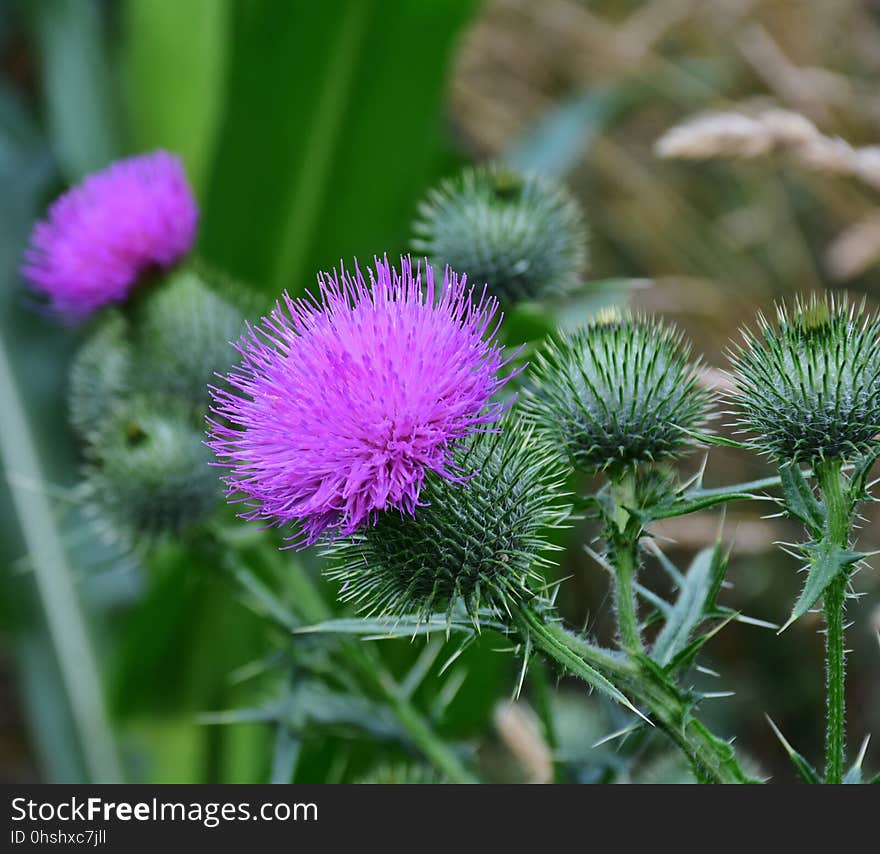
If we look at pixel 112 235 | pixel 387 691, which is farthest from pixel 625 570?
pixel 112 235

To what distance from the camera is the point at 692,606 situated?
1.90m

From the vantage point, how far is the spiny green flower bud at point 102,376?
2.98 meters

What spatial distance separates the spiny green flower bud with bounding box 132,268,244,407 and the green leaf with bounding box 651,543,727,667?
4.68 feet

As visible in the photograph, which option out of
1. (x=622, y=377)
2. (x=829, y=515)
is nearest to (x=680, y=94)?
(x=622, y=377)

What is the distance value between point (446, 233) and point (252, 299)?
30.4 inches

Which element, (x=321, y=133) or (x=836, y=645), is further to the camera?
(x=321, y=133)

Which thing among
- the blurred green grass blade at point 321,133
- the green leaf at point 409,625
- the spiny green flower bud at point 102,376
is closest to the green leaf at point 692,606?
the green leaf at point 409,625

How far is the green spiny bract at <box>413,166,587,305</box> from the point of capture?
257 centimetres

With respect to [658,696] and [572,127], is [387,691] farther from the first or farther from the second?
[572,127]

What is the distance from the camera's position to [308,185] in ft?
15.4

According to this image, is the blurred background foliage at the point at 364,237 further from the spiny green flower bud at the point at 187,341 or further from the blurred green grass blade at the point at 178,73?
the spiny green flower bud at the point at 187,341

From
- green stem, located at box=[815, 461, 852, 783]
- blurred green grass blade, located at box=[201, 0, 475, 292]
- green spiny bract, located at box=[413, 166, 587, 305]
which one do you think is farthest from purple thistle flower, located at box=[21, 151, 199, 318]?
green stem, located at box=[815, 461, 852, 783]

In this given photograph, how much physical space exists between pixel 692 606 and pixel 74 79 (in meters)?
4.88

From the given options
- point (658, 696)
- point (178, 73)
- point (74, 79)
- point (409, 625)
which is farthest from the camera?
point (74, 79)
